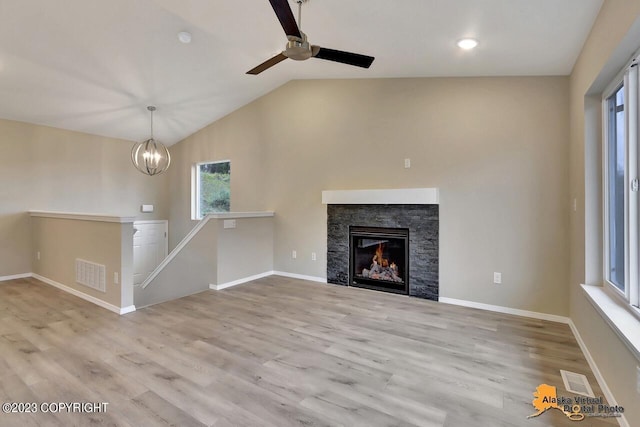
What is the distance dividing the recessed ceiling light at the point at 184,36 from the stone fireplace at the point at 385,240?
8.08 feet

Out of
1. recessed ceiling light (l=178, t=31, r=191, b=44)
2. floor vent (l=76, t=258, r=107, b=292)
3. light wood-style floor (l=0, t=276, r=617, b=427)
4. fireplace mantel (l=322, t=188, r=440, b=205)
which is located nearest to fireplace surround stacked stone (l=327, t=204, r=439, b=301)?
fireplace mantel (l=322, t=188, r=440, b=205)

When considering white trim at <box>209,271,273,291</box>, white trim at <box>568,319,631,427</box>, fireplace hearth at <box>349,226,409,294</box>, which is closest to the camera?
white trim at <box>568,319,631,427</box>

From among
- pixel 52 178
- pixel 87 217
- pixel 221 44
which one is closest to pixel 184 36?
pixel 221 44

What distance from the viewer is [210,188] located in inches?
247

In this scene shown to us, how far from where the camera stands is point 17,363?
230 cm

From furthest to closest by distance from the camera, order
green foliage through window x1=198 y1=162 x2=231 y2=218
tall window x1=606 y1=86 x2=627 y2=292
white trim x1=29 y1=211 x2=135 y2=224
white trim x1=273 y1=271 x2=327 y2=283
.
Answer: green foliage through window x1=198 y1=162 x2=231 y2=218 < white trim x1=273 y1=271 x2=327 y2=283 < white trim x1=29 y1=211 x2=135 y2=224 < tall window x1=606 y1=86 x2=627 y2=292

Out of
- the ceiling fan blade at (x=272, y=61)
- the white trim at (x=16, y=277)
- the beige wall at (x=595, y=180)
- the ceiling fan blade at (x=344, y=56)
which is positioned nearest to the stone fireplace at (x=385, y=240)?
the beige wall at (x=595, y=180)

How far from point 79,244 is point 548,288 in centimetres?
538

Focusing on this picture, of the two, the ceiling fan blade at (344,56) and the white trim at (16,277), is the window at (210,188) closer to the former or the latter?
the white trim at (16,277)

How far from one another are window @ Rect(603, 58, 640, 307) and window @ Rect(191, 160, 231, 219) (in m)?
5.20

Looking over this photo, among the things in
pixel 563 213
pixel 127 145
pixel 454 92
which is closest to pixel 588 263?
pixel 563 213

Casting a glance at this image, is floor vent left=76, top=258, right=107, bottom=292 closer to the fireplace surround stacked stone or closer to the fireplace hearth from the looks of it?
the fireplace surround stacked stone

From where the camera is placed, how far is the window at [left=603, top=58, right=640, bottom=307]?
1.88 meters

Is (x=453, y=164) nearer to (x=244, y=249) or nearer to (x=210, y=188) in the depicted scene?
(x=244, y=249)
